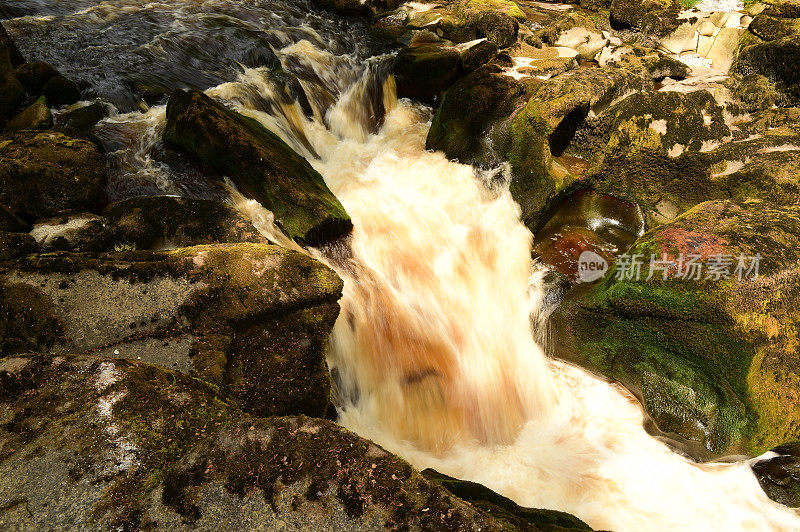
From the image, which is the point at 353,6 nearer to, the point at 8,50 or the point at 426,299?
the point at 8,50

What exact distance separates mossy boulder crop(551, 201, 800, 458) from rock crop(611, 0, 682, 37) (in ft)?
36.2

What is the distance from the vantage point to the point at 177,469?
6.65 ft

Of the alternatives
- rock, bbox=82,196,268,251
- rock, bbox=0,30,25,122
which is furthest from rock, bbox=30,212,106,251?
rock, bbox=0,30,25,122

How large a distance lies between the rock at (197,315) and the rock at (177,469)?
688 millimetres

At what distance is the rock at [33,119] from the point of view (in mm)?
6574

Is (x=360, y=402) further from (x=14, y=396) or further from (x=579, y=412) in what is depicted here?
(x=14, y=396)

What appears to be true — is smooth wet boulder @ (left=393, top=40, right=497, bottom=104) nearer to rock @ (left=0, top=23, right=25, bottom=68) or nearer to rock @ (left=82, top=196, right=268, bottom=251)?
rock @ (left=82, top=196, right=268, bottom=251)

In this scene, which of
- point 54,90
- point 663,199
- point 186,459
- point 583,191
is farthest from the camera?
point 54,90

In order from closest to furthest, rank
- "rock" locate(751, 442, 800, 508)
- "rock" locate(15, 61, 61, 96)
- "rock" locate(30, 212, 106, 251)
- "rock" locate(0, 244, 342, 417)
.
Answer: "rock" locate(0, 244, 342, 417)
"rock" locate(751, 442, 800, 508)
"rock" locate(30, 212, 106, 251)
"rock" locate(15, 61, 61, 96)

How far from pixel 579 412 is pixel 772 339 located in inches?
79.3

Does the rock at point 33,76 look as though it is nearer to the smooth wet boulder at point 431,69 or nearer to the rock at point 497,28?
the smooth wet boulder at point 431,69

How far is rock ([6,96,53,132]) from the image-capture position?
6.57m

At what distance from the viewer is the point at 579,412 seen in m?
5.00

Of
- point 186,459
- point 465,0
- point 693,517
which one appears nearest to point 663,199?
point 693,517
